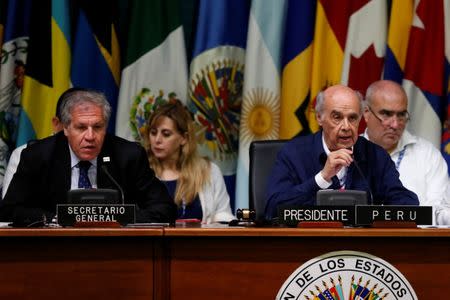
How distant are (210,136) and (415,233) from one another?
110 inches

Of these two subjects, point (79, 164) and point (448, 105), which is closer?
point (79, 164)

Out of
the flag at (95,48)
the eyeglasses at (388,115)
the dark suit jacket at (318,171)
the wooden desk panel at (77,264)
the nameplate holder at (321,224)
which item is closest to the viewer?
the wooden desk panel at (77,264)

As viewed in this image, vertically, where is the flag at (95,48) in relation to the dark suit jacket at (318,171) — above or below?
above

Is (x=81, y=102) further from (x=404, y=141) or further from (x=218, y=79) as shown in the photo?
(x=404, y=141)

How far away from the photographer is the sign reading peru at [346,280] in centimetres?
313

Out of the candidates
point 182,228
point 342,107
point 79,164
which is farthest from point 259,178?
point 182,228

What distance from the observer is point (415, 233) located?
125 inches

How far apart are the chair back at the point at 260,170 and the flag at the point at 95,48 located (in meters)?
1.60

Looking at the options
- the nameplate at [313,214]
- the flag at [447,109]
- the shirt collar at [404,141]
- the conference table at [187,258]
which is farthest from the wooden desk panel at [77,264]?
the flag at [447,109]

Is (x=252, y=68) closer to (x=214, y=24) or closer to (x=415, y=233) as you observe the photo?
(x=214, y=24)

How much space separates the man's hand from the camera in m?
4.04

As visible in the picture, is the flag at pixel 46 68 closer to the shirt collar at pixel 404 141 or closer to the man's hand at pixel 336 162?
the shirt collar at pixel 404 141

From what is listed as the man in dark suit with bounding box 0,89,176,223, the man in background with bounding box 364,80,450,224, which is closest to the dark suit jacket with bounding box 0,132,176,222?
the man in dark suit with bounding box 0,89,176,223

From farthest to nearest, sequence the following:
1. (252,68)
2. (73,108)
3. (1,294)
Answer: (252,68) → (73,108) → (1,294)
